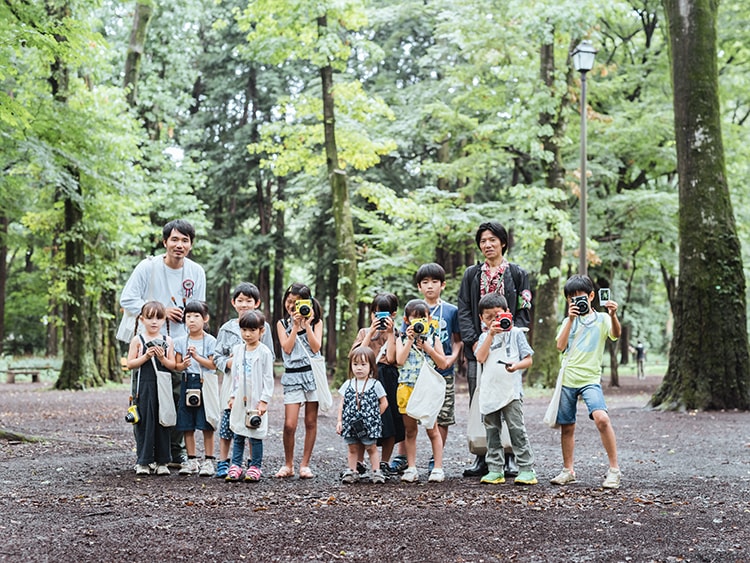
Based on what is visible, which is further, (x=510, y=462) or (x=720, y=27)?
(x=720, y=27)

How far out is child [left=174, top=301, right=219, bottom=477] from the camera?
6.91 meters

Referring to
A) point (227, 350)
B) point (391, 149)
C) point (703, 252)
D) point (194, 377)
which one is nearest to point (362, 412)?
point (227, 350)

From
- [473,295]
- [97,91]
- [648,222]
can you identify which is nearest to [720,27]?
[648,222]

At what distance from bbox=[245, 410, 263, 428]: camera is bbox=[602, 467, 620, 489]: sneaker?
2.75 meters

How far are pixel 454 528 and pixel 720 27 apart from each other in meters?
20.9

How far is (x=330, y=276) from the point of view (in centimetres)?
2838

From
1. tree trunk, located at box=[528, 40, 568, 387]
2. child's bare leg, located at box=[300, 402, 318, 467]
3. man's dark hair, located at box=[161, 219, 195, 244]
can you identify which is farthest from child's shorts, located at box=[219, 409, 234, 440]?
tree trunk, located at box=[528, 40, 568, 387]

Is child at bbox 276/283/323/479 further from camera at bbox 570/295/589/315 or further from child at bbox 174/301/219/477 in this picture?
camera at bbox 570/295/589/315

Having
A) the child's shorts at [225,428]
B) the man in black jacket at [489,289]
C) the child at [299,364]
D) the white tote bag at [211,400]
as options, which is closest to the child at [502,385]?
the man in black jacket at [489,289]

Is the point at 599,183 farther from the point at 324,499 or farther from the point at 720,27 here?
the point at 324,499

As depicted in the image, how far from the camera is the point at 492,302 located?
640 centimetres

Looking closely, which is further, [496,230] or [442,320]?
[442,320]

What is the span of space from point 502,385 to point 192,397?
105 inches

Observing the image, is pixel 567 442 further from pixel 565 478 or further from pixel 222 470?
pixel 222 470
